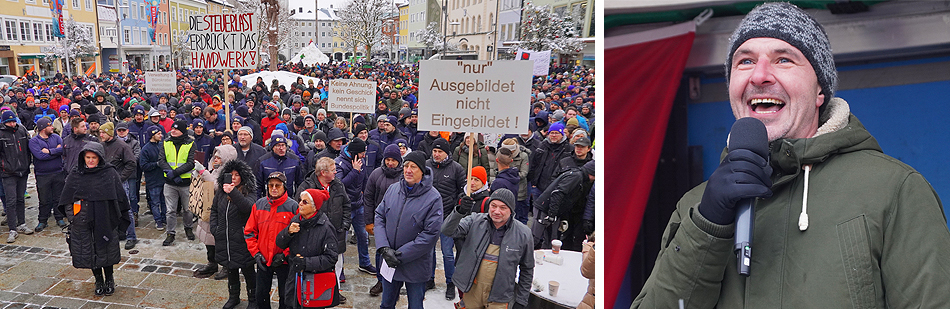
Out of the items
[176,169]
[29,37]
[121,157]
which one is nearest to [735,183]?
[176,169]

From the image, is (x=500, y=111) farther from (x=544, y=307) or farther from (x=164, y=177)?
(x=164, y=177)

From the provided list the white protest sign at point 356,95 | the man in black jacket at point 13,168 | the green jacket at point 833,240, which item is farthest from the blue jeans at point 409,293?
the white protest sign at point 356,95

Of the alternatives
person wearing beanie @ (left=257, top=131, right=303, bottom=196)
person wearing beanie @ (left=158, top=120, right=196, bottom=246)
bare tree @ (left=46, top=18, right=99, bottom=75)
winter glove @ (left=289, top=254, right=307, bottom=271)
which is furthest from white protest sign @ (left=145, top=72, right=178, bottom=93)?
bare tree @ (left=46, top=18, right=99, bottom=75)

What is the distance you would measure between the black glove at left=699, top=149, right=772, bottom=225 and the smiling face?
0.23m

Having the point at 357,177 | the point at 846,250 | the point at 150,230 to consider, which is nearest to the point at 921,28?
the point at 846,250

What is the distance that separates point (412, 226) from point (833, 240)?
145 inches

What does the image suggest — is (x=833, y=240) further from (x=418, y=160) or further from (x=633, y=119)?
(x=418, y=160)

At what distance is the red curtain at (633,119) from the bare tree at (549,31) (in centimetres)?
2066

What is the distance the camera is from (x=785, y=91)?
5.06 ft

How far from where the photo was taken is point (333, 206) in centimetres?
564

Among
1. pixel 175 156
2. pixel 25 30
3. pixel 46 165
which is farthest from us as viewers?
pixel 25 30

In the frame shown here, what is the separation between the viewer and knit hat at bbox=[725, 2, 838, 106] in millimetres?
1556

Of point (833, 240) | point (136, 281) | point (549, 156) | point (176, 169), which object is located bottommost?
point (136, 281)

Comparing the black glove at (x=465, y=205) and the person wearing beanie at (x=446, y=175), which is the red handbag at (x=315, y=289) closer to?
the black glove at (x=465, y=205)
